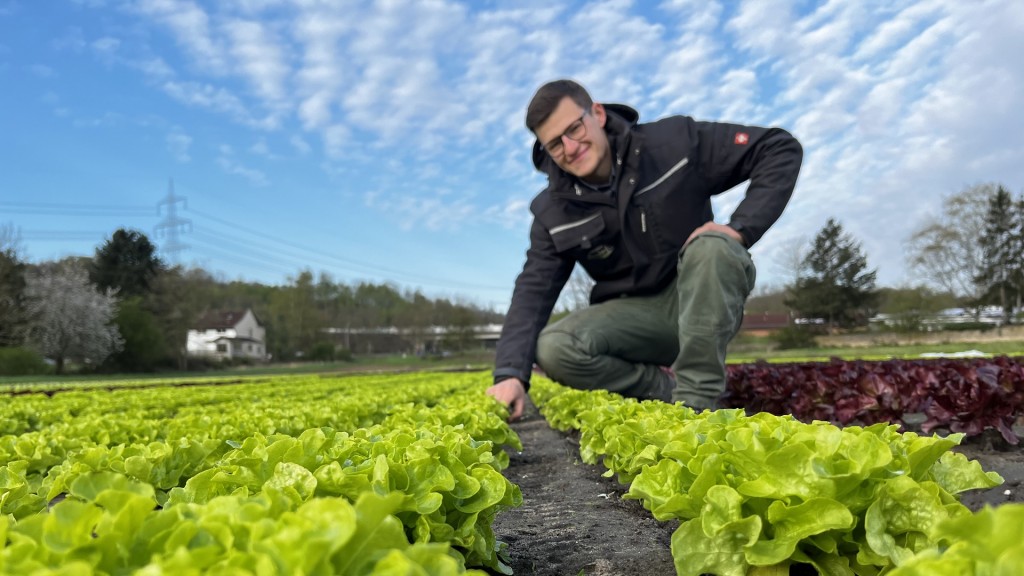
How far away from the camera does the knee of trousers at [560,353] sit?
16.4 ft

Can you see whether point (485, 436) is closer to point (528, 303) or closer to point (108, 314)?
point (528, 303)

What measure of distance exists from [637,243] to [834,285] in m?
46.8

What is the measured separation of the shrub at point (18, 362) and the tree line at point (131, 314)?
0.16ft

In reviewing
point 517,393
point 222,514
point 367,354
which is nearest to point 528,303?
point 517,393

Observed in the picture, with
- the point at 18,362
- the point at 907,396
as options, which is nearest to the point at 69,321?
the point at 18,362

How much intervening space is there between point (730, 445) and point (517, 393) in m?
2.86

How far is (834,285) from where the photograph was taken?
46062mm

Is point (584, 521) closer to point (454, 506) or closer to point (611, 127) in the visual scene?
point (454, 506)

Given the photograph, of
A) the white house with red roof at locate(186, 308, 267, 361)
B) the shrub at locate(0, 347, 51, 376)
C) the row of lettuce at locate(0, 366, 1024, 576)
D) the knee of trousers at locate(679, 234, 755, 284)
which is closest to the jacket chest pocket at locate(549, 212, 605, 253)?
the knee of trousers at locate(679, 234, 755, 284)

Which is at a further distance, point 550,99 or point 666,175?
point 666,175

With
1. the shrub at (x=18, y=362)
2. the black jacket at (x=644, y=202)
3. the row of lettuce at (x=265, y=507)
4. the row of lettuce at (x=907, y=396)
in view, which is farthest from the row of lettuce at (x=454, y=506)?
the shrub at (x=18, y=362)

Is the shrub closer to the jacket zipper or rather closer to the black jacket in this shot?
the black jacket

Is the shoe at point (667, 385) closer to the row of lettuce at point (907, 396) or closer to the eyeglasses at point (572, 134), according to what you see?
the row of lettuce at point (907, 396)

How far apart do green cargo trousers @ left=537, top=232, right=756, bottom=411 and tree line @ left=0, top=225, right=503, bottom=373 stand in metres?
34.0
